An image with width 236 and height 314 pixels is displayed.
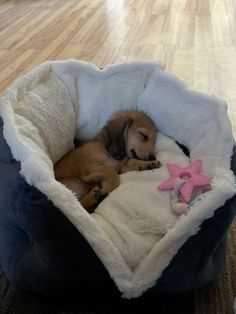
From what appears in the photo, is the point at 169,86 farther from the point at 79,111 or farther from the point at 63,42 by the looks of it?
the point at 63,42

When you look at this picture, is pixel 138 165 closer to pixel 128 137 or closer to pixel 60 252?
pixel 128 137

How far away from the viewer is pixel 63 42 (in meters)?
3.31

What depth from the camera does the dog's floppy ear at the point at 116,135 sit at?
1.61 m

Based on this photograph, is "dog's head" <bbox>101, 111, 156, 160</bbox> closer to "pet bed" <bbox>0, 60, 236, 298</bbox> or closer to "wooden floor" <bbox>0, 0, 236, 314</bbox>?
"pet bed" <bbox>0, 60, 236, 298</bbox>

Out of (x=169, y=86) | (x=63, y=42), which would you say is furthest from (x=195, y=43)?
(x=169, y=86)

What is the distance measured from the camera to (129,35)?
11.4 feet

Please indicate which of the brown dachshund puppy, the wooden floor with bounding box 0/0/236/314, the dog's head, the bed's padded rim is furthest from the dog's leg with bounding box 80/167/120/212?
the wooden floor with bounding box 0/0/236/314

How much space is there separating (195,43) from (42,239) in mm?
2474

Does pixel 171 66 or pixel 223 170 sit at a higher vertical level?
pixel 223 170

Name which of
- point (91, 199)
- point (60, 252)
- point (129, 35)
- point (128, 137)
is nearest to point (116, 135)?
point (128, 137)

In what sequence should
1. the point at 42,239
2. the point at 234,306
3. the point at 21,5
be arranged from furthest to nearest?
the point at 21,5
the point at 234,306
the point at 42,239

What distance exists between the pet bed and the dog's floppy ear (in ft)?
0.43

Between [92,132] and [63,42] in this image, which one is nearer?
[92,132]

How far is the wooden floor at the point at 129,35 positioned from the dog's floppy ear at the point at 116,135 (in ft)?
2.47
